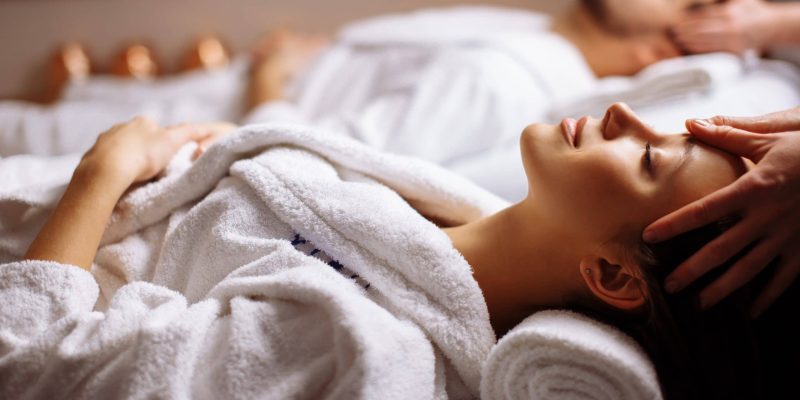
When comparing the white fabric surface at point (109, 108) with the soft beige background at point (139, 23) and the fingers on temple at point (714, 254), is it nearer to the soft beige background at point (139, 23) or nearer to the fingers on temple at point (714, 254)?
the soft beige background at point (139, 23)

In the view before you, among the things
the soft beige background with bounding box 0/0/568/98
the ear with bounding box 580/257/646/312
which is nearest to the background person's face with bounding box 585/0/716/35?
the soft beige background with bounding box 0/0/568/98

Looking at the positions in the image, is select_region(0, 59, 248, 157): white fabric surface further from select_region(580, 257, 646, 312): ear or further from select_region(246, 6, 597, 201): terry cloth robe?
select_region(580, 257, 646, 312): ear

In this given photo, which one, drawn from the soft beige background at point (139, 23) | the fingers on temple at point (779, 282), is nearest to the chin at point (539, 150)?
the fingers on temple at point (779, 282)

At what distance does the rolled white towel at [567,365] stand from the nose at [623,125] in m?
0.22

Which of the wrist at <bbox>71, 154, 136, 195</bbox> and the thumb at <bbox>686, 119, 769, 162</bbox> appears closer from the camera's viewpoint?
the thumb at <bbox>686, 119, 769, 162</bbox>

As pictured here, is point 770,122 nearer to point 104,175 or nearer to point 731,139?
point 731,139

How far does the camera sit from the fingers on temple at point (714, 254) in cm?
63

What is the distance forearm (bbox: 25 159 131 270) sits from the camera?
0.75 metres

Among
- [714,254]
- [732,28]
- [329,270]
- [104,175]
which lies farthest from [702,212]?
[732,28]

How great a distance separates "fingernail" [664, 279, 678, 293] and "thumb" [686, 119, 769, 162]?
0.50ft

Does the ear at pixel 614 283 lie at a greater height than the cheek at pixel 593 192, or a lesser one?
lesser

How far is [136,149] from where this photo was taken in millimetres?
851

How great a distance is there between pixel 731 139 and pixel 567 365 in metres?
0.29

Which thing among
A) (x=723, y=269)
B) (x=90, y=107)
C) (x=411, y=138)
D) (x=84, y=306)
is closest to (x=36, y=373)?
(x=84, y=306)
